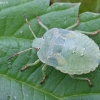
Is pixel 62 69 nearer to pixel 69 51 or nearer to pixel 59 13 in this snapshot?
pixel 69 51

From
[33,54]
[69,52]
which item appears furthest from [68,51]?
[33,54]

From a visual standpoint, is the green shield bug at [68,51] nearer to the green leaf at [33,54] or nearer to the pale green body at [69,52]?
the pale green body at [69,52]

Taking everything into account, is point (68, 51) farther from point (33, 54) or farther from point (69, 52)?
point (33, 54)

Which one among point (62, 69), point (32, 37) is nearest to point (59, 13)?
point (32, 37)

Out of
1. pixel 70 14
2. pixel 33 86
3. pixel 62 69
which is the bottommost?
pixel 33 86

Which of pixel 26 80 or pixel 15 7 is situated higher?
pixel 15 7

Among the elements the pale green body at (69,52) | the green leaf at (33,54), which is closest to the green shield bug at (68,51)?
the pale green body at (69,52)

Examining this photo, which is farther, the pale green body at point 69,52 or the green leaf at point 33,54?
the green leaf at point 33,54

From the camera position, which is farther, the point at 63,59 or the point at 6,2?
the point at 6,2
